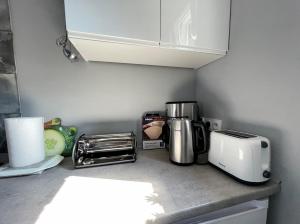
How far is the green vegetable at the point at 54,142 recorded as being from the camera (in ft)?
2.78

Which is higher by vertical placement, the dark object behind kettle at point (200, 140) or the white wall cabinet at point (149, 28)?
the white wall cabinet at point (149, 28)

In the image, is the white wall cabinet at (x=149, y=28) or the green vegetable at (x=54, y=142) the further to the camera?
the green vegetable at (x=54, y=142)

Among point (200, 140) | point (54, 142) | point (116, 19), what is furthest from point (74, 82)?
point (200, 140)

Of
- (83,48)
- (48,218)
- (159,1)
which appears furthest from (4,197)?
(159,1)

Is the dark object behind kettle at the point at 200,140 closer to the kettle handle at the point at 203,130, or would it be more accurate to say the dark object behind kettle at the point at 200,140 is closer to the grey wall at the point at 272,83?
the kettle handle at the point at 203,130

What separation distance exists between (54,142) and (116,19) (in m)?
0.76

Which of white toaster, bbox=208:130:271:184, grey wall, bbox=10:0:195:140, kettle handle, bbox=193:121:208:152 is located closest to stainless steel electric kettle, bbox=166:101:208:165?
kettle handle, bbox=193:121:208:152

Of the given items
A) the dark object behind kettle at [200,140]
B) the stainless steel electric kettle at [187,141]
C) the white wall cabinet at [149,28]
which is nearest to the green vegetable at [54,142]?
the white wall cabinet at [149,28]

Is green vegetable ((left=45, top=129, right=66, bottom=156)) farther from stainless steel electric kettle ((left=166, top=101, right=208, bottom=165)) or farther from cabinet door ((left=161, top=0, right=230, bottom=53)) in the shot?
cabinet door ((left=161, top=0, right=230, bottom=53))

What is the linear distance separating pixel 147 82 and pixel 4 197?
36.0 inches

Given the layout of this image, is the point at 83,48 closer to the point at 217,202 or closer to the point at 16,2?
the point at 16,2

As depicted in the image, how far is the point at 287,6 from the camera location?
55 cm

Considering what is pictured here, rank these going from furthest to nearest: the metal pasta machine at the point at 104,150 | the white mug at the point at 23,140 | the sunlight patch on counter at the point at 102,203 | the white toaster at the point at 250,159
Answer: the metal pasta machine at the point at 104,150
the white mug at the point at 23,140
the white toaster at the point at 250,159
the sunlight patch on counter at the point at 102,203

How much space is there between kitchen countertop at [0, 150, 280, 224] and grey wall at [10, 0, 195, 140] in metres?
0.39
